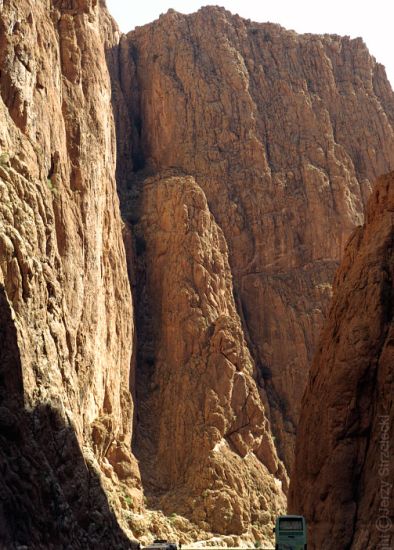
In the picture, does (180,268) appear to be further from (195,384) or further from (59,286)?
(59,286)

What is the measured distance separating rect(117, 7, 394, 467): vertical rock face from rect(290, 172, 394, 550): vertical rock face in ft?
97.6

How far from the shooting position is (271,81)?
71.4m

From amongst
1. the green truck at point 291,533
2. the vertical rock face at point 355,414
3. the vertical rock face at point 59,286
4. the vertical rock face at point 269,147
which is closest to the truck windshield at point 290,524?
the green truck at point 291,533

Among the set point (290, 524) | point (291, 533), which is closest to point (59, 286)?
point (290, 524)

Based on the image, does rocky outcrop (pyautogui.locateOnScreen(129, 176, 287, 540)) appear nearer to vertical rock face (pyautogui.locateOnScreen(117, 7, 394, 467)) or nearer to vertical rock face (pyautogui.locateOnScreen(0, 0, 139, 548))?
vertical rock face (pyautogui.locateOnScreen(117, 7, 394, 467))

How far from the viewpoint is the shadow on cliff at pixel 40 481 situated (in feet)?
73.7

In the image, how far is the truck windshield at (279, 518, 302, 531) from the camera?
23.7 m

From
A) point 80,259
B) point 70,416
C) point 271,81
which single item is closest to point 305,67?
point 271,81

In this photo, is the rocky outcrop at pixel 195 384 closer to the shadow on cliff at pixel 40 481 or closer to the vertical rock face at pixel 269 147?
the vertical rock face at pixel 269 147

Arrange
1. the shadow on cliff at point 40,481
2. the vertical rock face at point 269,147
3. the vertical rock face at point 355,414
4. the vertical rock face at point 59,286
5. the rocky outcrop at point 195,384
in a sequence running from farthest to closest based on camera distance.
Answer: the vertical rock face at point 269,147
the rocky outcrop at point 195,384
the vertical rock face at point 59,286
the vertical rock face at point 355,414
the shadow on cliff at point 40,481

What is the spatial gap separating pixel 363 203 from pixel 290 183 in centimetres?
585

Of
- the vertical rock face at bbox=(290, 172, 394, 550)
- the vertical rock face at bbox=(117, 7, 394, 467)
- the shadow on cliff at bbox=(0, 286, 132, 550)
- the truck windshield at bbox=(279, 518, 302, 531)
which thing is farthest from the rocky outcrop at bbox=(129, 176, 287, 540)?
the truck windshield at bbox=(279, 518, 302, 531)

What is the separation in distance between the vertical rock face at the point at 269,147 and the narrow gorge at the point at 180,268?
0.51 ft

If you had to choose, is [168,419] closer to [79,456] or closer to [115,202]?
[115,202]
